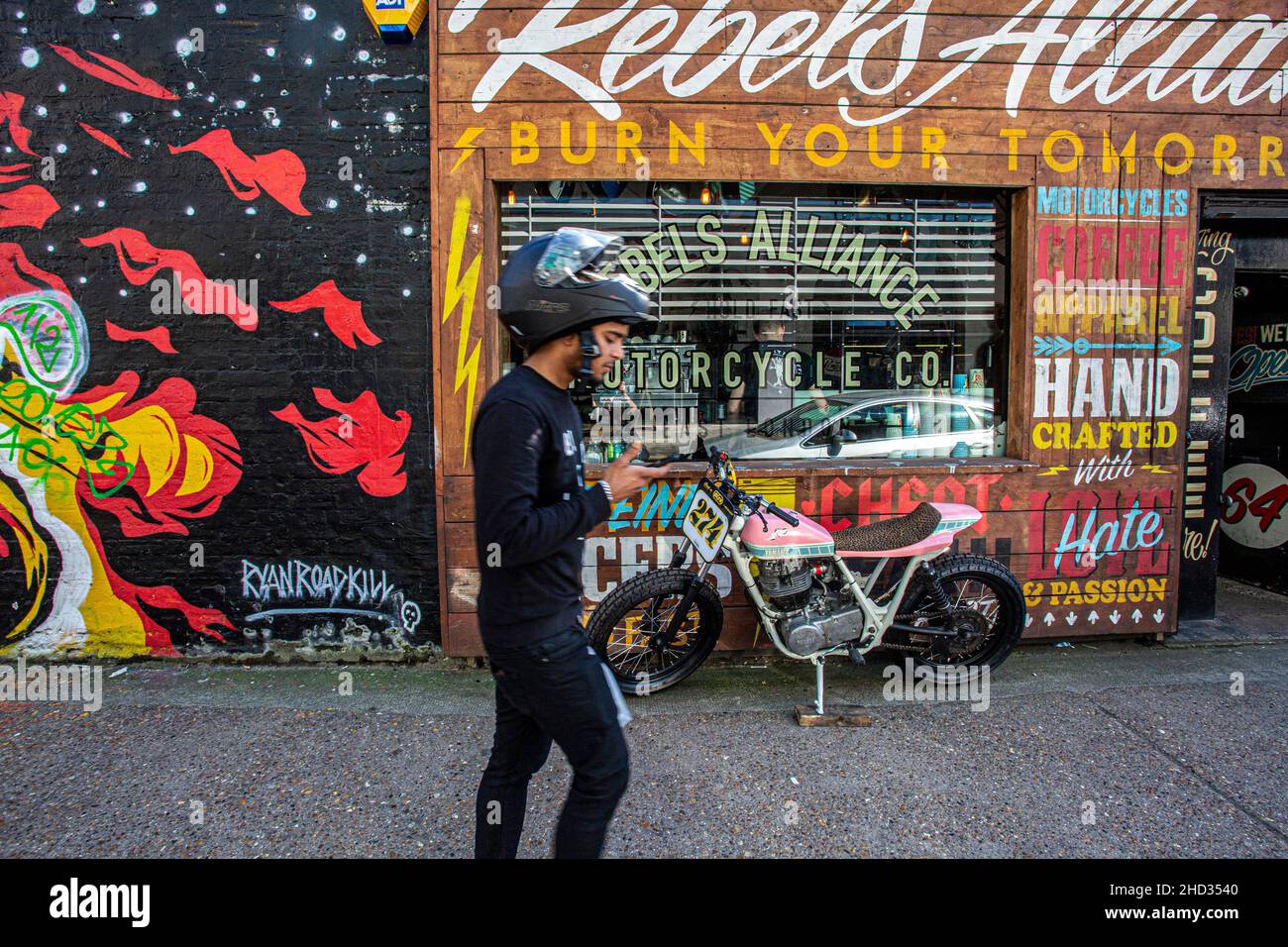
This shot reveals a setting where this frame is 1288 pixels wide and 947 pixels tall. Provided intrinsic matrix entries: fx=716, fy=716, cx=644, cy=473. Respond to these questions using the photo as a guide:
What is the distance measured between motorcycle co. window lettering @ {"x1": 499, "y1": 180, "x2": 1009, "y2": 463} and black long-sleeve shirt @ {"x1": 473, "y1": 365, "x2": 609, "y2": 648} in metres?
2.83

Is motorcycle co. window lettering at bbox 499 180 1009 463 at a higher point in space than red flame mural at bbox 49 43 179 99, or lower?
lower

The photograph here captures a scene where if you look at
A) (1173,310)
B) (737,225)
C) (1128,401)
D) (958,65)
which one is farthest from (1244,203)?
(737,225)

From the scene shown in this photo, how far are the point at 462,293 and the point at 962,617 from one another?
367 cm

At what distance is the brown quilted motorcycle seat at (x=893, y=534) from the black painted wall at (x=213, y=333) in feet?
8.67

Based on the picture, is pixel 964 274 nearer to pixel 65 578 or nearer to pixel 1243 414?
pixel 1243 414

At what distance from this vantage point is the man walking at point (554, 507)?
1.97m

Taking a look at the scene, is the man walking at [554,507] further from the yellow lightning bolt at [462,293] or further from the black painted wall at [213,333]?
the black painted wall at [213,333]

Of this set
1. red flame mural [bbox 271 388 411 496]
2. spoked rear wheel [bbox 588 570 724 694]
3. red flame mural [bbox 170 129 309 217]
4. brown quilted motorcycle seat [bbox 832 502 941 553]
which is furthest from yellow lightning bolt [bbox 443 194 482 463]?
brown quilted motorcycle seat [bbox 832 502 941 553]

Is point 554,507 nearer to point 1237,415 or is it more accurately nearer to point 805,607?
point 805,607

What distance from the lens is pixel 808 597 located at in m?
4.05

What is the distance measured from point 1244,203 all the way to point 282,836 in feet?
22.3

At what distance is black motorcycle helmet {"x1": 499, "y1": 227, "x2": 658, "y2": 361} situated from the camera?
2086mm

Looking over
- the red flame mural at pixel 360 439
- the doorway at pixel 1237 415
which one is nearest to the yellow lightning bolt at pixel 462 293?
the red flame mural at pixel 360 439

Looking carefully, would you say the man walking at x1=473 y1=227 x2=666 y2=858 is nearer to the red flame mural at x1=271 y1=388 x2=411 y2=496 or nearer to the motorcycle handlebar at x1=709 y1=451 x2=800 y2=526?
the motorcycle handlebar at x1=709 y1=451 x2=800 y2=526
